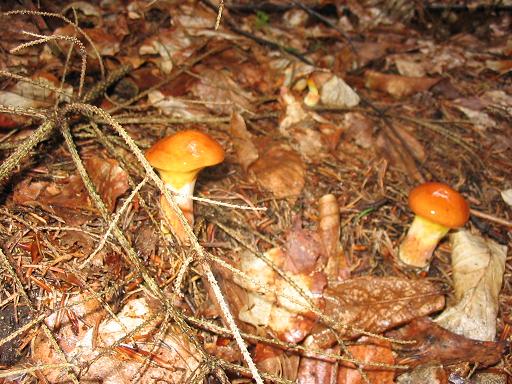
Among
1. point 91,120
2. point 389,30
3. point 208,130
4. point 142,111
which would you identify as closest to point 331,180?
point 208,130

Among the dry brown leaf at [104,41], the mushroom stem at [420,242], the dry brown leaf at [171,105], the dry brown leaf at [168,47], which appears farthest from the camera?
the dry brown leaf at [168,47]

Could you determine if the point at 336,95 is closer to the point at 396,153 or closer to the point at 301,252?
the point at 396,153

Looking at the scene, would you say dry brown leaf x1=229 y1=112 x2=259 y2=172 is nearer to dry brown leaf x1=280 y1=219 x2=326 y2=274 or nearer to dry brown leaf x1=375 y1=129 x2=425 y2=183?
dry brown leaf x1=280 y1=219 x2=326 y2=274

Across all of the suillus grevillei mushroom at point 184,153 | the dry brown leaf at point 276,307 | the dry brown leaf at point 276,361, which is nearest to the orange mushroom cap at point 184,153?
the suillus grevillei mushroom at point 184,153

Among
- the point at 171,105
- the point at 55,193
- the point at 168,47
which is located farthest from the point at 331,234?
the point at 168,47

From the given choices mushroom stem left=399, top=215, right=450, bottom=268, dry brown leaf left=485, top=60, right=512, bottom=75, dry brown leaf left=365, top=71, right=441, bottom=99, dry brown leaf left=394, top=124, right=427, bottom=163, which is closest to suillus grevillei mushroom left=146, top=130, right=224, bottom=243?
mushroom stem left=399, top=215, right=450, bottom=268

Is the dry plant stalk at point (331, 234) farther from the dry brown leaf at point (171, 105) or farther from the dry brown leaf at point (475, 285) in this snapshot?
the dry brown leaf at point (171, 105)
